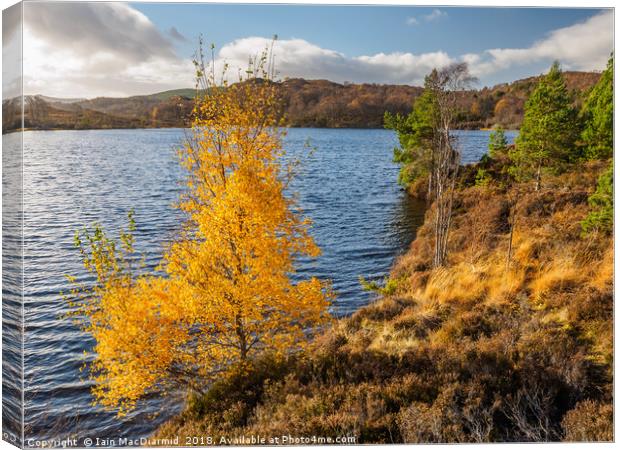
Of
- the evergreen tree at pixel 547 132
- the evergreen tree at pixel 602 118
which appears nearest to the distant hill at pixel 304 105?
the evergreen tree at pixel 602 118

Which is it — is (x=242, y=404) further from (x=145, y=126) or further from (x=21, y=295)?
(x=145, y=126)

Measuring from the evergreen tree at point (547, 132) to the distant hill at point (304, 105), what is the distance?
224 centimetres

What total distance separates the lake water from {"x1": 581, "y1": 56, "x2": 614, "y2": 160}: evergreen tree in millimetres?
3635

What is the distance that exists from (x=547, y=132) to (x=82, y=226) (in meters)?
17.0

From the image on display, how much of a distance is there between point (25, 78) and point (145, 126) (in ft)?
11.4

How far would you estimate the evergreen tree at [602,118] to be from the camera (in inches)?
410

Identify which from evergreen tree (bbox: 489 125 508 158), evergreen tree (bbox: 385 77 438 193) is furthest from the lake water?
evergreen tree (bbox: 489 125 508 158)

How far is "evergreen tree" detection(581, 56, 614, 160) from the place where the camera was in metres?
10.4

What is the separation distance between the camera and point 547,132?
18.8m

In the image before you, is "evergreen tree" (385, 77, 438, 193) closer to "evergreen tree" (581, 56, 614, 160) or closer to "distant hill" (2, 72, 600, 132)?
"distant hill" (2, 72, 600, 132)

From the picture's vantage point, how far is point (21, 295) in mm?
8695

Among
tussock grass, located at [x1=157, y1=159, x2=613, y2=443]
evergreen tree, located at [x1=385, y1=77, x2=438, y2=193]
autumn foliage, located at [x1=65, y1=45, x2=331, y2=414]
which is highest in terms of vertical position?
evergreen tree, located at [x1=385, y1=77, x2=438, y2=193]

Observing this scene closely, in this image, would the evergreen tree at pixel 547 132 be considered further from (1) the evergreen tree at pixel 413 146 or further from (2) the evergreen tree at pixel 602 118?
(1) the evergreen tree at pixel 413 146

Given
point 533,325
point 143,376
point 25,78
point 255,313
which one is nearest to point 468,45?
point 533,325
